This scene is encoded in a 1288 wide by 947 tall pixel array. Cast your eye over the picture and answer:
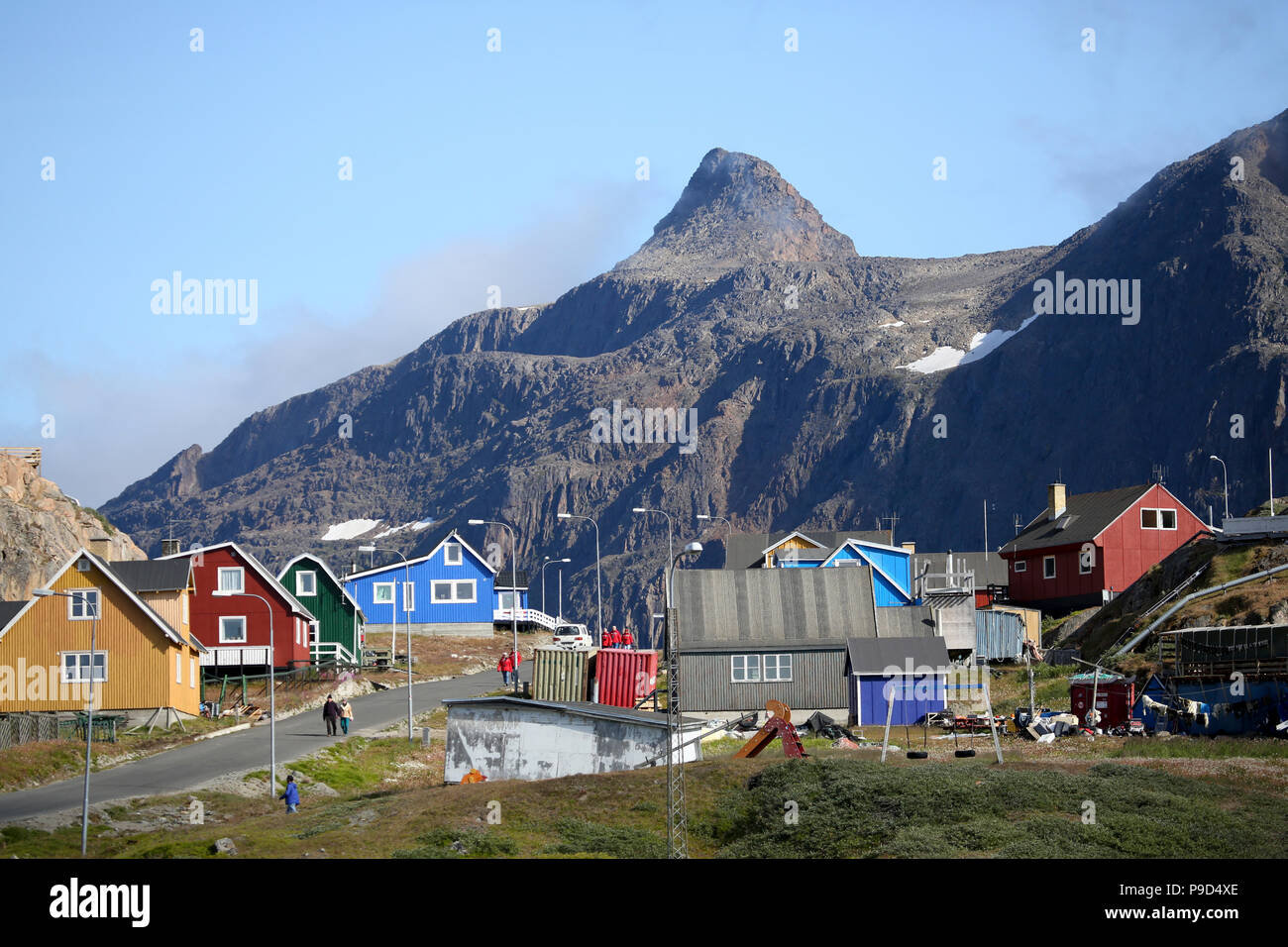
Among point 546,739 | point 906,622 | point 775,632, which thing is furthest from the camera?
point 906,622

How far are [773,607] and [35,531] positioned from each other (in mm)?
52517

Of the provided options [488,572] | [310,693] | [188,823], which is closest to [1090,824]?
[188,823]

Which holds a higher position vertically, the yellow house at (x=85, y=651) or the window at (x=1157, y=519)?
the window at (x=1157, y=519)

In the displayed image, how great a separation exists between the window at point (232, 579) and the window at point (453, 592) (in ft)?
75.6

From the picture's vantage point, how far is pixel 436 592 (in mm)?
101125

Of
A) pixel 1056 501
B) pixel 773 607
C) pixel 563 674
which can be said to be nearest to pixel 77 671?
pixel 563 674

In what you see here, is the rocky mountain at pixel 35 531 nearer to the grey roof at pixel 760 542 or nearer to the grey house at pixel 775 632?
the grey house at pixel 775 632

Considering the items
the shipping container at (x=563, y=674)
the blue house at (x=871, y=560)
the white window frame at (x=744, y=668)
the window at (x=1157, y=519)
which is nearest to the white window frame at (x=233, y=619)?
the shipping container at (x=563, y=674)

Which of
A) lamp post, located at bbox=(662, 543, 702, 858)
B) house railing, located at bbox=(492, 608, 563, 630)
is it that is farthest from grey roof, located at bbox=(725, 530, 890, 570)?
lamp post, located at bbox=(662, 543, 702, 858)

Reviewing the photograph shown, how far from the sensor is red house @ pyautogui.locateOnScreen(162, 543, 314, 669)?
257 feet

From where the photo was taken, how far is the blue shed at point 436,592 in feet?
330

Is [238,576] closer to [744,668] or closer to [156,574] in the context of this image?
[156,574]

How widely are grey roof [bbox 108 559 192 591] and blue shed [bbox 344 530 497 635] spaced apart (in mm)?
29666
